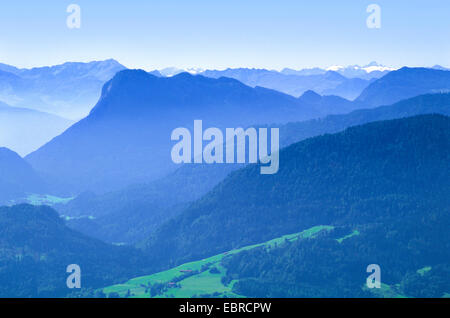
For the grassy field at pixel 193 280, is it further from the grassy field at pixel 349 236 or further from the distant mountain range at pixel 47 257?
the distant mountain range at pixel 47 257

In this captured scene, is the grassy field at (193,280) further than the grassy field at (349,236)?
No

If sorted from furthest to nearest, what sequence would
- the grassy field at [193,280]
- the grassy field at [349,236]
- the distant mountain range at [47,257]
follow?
the distant mountain range at [47,257] < the grassy field at [349,236] < the grassy field at [193,280]

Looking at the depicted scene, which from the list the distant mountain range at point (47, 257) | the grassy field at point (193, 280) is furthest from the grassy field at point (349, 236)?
the distant mountain range at point (47, 257)

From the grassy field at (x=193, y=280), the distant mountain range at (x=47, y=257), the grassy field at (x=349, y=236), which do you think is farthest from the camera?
the distant mountain range at (x=47, y=257)

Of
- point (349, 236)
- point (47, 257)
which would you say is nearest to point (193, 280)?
point (349, 236)

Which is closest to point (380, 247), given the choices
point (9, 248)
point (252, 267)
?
point (252, 267)

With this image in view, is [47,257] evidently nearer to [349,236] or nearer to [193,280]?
[193,280]

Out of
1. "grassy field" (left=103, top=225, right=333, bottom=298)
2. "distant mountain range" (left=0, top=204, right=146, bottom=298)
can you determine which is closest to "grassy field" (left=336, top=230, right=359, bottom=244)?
"grassy field" (left=103, top=225, right=333, bottom=298)
